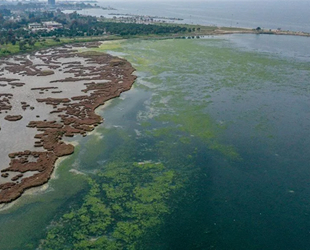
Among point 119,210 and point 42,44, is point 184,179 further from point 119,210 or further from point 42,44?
point 42,44

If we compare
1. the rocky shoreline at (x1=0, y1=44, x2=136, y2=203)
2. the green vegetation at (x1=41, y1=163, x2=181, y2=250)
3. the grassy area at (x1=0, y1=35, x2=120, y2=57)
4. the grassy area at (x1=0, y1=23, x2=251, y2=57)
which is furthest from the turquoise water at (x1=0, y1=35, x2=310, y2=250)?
the grassy area at (x1=0, y1=23, x2=251, y2=57)

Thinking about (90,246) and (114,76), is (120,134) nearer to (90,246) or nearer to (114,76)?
(90,246)

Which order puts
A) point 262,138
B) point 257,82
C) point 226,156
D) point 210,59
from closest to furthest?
point 226,156 < point 262,138 < point 257,82 < point 210,59

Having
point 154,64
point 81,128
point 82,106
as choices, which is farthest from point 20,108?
point 154,64

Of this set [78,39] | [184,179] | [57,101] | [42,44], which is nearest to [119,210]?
[184,179]

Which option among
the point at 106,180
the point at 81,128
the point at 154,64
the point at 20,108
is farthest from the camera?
A: the point at 154,64

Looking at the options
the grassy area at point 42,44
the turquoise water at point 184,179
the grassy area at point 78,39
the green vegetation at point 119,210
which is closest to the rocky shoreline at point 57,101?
the turquoise water at point 184,179
